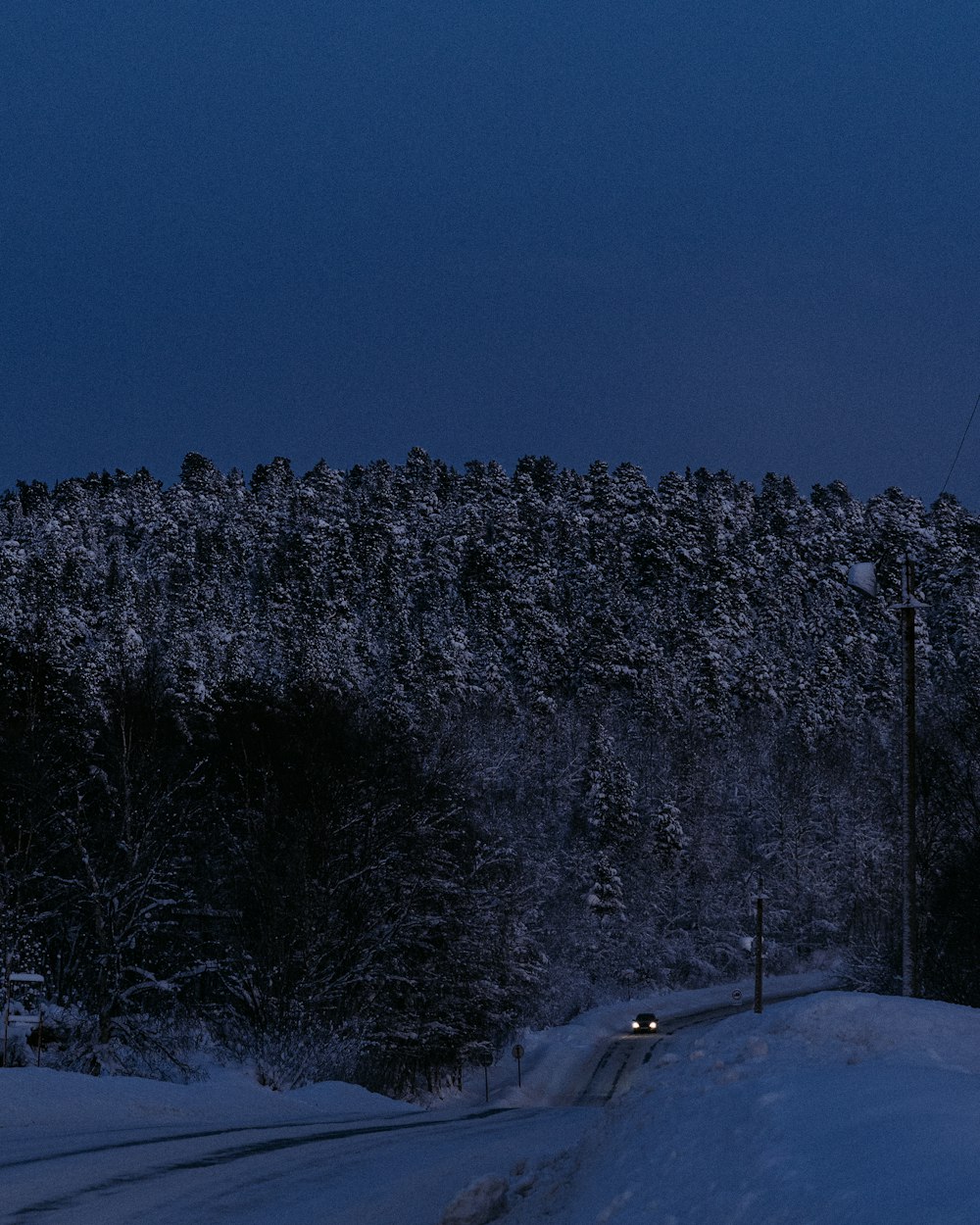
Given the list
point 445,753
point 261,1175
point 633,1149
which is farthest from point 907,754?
point 445,753

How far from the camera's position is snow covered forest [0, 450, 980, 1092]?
32.3m

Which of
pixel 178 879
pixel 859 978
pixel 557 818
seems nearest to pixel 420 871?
pixel 178 879

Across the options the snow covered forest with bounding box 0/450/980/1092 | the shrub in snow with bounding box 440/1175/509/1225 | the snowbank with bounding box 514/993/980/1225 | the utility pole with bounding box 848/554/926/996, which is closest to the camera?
the snowbank with bounding box 514/993/980/1225

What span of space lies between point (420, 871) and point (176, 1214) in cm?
2828

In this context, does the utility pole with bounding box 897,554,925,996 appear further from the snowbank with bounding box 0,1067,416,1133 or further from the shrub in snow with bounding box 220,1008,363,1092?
the shrub in snow with bounding box 220,1008,363,1092

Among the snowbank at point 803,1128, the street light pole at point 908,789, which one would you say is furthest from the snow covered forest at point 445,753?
the snowbank at point 803,1128

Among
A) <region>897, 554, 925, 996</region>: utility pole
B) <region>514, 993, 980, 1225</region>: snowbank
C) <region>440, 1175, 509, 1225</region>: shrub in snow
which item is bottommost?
<region>440, 1175, 509, 1225</region>: shrub in snow

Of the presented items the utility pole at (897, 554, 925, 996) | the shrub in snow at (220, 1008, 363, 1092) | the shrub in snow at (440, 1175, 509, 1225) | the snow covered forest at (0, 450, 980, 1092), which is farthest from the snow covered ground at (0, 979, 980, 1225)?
the snow covered forest at (0, 450, 980, 1092)

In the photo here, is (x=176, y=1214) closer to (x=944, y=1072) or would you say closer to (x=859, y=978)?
(x=944, y=1072)

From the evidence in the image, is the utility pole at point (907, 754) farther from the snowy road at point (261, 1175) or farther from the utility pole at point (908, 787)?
the snowy road at point (261, 1175)

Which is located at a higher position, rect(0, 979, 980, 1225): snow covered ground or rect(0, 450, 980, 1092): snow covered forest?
rect(0, 450, 980, 1092): snow covered forest

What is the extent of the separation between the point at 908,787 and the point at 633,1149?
15177mm

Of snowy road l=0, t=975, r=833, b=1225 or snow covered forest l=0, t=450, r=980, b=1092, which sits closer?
snowy road l=0, t=975, r=833, b=1225

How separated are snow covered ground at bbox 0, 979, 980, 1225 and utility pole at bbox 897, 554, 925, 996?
703 centimetres
